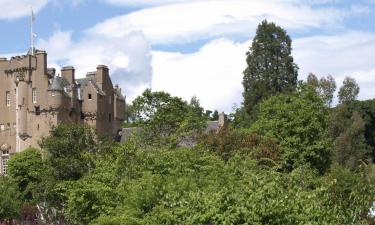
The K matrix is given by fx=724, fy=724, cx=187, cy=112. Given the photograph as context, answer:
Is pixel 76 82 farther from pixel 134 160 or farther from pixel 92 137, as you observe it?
pixel 134 160

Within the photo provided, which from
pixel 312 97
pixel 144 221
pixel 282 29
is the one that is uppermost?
pixel 282 29

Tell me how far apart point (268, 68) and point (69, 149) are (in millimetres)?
36716

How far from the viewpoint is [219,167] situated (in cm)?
2350

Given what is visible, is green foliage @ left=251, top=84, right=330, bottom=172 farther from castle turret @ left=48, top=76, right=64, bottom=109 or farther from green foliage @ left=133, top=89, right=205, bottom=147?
castle turret @ left=48, top=76, right=64, bottom=109

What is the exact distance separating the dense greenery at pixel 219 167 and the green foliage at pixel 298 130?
9 cm

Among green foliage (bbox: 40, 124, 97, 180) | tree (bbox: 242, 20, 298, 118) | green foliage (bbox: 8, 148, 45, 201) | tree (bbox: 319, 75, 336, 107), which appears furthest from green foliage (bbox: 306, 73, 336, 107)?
green foliage (bbox: 40, 124, 97, 180)

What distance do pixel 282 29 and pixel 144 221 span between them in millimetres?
59002

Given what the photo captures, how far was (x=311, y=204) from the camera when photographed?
1464 cm

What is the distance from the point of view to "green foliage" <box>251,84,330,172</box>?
1989 inches

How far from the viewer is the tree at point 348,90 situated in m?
91.1

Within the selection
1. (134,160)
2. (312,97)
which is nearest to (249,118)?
(312,97)

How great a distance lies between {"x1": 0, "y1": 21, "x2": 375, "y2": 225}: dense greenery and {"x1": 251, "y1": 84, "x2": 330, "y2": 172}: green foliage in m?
0.09

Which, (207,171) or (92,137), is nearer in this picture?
(207,171)

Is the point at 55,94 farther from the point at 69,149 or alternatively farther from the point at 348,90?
the point at 348,90
